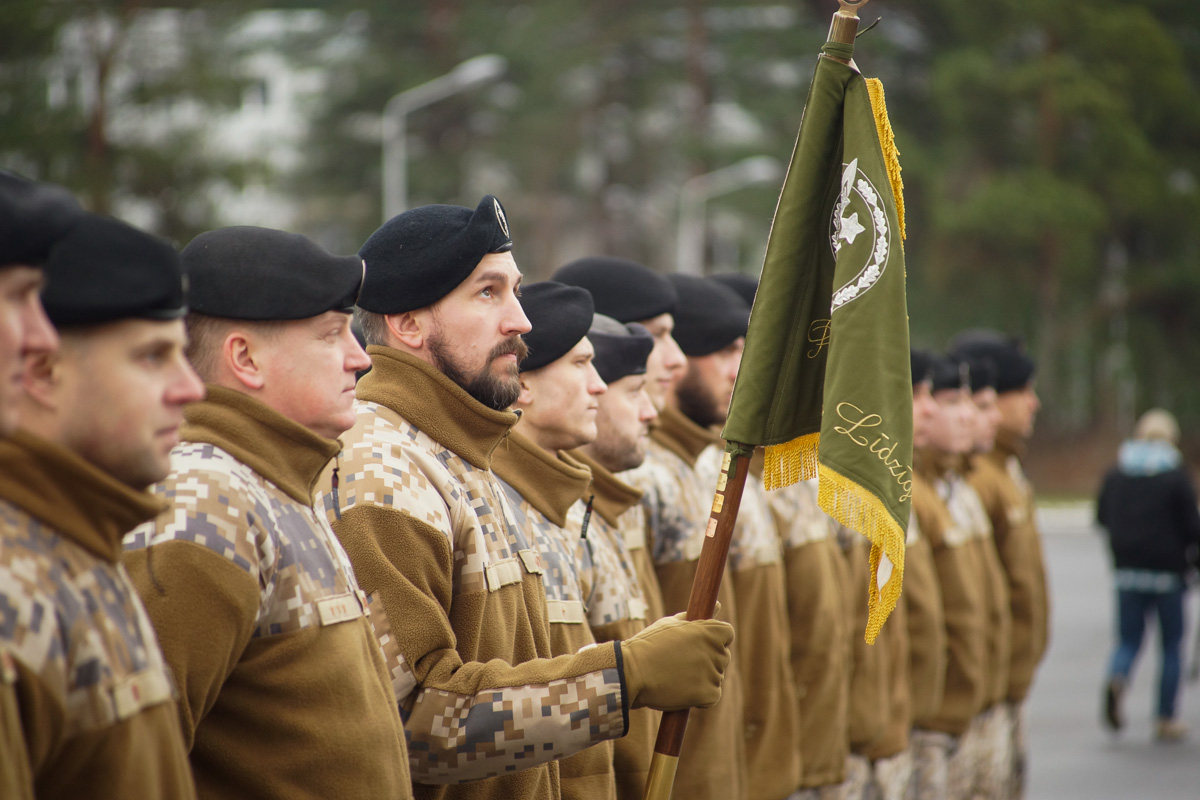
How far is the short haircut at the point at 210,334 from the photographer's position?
275 cm

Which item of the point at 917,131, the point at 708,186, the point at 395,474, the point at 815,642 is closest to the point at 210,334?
the point at 395,474

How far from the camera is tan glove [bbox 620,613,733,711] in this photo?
3.01 metres

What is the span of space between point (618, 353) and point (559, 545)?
1.00 m

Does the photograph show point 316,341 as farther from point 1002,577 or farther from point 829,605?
point 1002,577

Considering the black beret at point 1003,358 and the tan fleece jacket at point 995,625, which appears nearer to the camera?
the tan fleece jacket at point 995,625

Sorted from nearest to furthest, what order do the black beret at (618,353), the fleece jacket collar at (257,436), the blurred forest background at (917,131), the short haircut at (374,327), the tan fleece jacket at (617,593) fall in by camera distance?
1. the fleece jacket collar at (257,436)
2. the short haircut at (374,327)
3. the tan fleece jacket at (617,593)
4. the black beret at (618,353)
5. the blurred forest background at (917,131)

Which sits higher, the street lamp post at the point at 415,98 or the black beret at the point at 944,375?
the street lamp post at the point at 415,98

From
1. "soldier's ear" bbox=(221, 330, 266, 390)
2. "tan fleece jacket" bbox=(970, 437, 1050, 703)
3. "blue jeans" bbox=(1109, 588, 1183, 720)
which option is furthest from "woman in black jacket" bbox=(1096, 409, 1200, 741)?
"soldier's ear" bbox=(221, 330, 266, 390)

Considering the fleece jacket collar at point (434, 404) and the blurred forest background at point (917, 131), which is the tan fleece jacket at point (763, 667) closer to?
the fleece jacket collar at point (434, 404)

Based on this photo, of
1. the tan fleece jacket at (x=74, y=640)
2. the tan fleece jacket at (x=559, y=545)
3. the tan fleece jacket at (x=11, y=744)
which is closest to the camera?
the tan fleece jacket at (x=11, y=744)

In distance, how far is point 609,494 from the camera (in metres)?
4.43

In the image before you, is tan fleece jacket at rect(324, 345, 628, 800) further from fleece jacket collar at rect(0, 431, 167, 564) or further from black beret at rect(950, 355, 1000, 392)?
black beret at rect(950, 355, 1000, 392)

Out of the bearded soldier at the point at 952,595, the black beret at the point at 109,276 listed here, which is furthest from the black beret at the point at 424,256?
the bearded soldier at the point at 952,595

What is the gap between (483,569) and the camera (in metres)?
3.22
